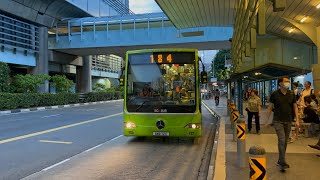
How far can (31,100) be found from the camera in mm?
31484

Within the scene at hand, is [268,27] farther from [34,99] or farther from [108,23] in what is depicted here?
[108,23]

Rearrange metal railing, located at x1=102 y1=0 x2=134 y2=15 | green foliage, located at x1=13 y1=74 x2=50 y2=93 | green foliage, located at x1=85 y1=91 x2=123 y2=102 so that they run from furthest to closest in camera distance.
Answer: metal railing, located at x1=102 y1=0 x2=134 y2=15 < green foliage, located at x1=85 y1=91 x2=123 y2=102 < green foliage, located at x1=13 y1=74 x2=50 y2=93

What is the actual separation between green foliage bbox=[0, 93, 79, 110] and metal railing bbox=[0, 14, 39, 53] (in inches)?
208

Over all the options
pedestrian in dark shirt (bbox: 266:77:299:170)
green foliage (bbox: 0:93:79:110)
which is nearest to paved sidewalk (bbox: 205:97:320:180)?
pedestrian in dark shirt (bbox: 266:77:299:170)

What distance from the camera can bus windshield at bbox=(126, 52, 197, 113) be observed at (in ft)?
36.9

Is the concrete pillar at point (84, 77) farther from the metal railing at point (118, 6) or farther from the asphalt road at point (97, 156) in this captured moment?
the asphalt road at point (97, 156)

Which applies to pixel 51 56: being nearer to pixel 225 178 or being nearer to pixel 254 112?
pixel 254 112

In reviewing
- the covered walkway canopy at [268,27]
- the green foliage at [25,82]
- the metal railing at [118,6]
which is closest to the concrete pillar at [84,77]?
the metal railing at [118,6]

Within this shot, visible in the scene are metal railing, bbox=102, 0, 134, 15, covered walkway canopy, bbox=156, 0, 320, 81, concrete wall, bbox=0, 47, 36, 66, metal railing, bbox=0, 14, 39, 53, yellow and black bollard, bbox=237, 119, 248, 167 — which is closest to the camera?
yellow and black bollard, bbox=237, 119, 248, 167

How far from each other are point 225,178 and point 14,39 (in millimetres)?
32151

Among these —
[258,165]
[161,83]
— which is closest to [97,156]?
[161,83]

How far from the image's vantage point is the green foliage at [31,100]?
28125mm

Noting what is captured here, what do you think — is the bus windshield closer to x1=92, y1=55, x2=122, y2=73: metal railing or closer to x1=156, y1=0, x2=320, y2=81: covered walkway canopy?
x1=156, y1=0, x2=320, y2=81: covered walkway canopy

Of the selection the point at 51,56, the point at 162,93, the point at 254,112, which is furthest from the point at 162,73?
the point at 51,56
